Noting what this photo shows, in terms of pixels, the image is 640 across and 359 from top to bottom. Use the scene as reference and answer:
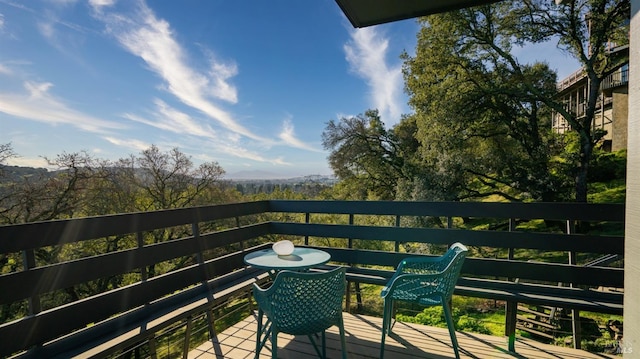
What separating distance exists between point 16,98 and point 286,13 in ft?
38.4

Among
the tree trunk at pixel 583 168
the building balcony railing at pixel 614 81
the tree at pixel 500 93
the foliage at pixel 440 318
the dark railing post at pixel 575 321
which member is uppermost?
the building balcony railing at pixel 614 81

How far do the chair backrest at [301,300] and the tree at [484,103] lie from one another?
926cm

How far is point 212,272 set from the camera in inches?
106

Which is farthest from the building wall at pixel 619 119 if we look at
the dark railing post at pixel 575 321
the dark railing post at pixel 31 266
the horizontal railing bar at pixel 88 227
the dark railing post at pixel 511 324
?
the dark railing post at pixel 31 266

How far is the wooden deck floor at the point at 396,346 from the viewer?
227cm

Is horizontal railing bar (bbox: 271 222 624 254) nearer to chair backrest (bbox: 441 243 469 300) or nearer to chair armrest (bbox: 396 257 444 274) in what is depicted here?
chair armrest (bbox: 396 257 444 274)

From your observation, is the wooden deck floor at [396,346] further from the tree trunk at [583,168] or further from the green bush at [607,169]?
the green bush at [607,169]

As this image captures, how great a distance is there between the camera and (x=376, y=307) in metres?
7.38

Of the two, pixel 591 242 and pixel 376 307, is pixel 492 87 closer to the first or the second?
pixel 376 307

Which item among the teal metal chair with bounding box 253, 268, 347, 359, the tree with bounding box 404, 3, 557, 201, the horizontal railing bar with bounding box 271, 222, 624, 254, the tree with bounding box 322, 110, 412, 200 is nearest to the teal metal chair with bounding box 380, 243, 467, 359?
the teal metal chair with bounding box 253, 268, 347, 359

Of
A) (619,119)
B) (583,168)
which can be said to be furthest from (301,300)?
(619,119)

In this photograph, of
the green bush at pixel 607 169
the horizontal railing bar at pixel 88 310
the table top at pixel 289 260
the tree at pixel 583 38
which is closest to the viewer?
the horizontal railing bar at pixel 88 310

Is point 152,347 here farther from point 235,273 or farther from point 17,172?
Result: point 17,172

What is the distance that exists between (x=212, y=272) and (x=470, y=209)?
231 cm
